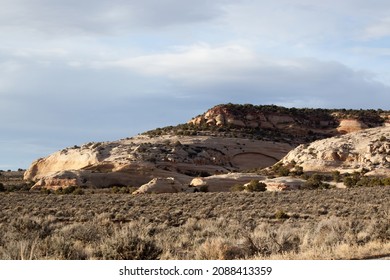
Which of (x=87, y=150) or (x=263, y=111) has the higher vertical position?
(x=263, y=111)

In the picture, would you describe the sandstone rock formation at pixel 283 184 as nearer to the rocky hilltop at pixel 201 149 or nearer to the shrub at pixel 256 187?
the shrub at pixel 256 187

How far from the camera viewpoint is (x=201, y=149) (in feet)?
258

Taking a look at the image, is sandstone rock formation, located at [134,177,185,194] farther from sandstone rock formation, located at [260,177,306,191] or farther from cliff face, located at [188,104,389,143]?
cliff face, located at [188,104,389,143]

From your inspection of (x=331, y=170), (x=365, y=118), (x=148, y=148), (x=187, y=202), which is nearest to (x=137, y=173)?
(x=148, y=148)

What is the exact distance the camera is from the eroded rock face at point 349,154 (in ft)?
193

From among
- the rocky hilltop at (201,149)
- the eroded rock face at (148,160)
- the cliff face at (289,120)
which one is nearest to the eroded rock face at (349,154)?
the rocky hilltop at (201,149)

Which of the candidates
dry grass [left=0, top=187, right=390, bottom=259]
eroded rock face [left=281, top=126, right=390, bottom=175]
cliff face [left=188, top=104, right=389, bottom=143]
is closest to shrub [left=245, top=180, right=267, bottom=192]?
eroded rock face [left=281, top=126, right=390, bottom=175]

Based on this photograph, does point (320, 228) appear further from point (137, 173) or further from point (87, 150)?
point (87, 150)

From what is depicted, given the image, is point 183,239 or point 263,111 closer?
point 183,239

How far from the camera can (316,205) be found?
99.9 ft

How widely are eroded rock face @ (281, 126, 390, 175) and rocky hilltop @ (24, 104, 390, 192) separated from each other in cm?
394

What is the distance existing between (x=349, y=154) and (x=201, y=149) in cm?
2313

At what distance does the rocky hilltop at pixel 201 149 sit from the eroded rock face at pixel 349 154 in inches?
155

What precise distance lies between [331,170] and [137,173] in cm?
2215
